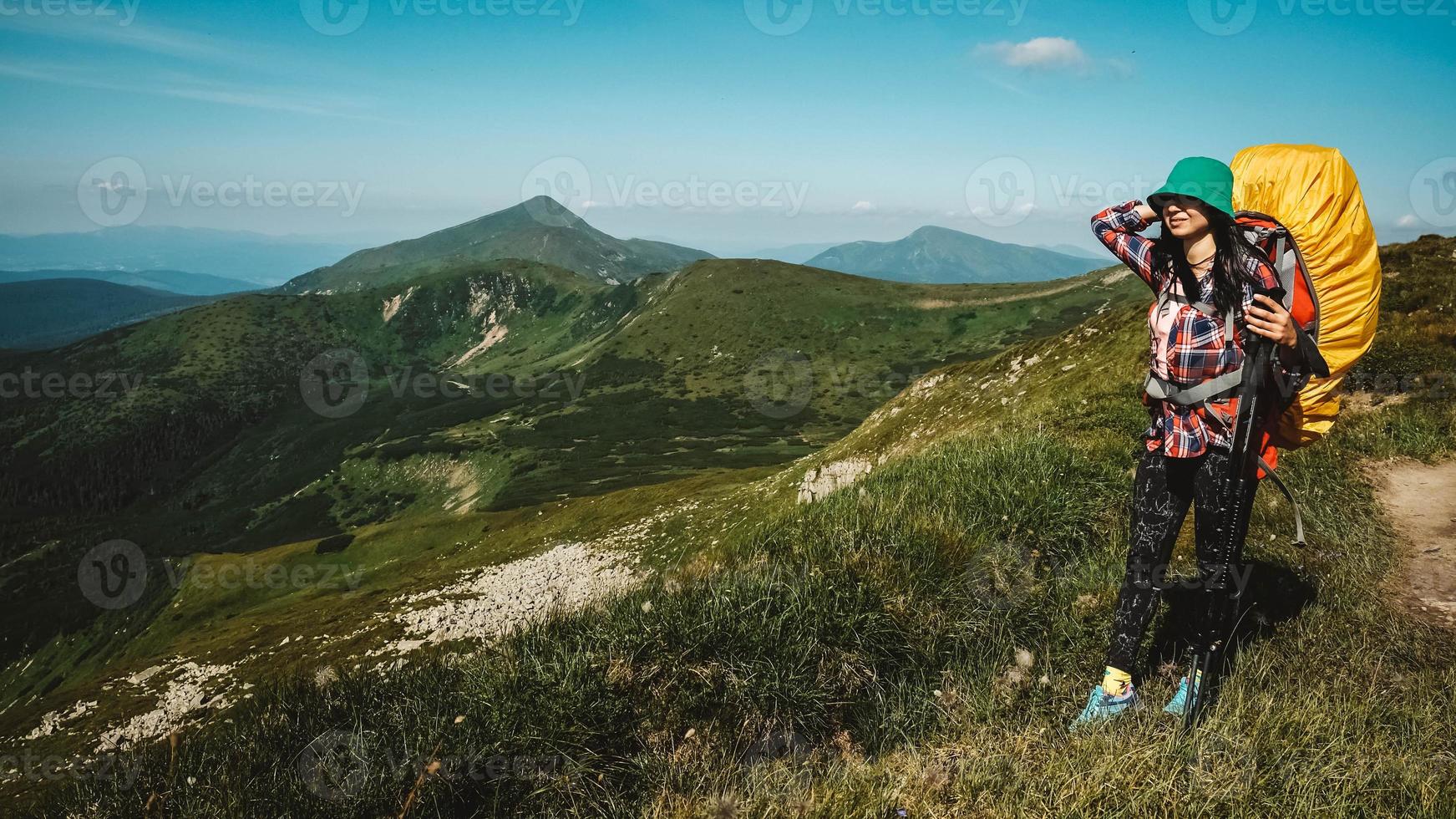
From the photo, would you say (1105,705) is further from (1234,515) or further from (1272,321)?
(1272,321)

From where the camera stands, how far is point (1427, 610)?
18.5ft

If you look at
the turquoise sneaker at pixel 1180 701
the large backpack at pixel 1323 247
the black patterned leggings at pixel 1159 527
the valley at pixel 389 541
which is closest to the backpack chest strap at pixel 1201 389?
the black patterned leggings at pixel 1159 527

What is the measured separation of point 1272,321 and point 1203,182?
966mm

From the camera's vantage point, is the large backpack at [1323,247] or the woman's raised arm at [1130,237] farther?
the woman's raised arm at [1130,237]

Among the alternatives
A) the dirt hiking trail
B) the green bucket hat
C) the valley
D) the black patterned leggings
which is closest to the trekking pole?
the black patterned leggings

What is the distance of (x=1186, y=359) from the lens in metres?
4.54

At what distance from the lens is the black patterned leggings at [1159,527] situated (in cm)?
451

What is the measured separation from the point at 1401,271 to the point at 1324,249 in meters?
21.9

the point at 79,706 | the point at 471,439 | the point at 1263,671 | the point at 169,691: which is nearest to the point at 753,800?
the point at 1263,671

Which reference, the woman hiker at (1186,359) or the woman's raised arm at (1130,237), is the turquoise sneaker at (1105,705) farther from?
the woman's raised arm at (1130,237)

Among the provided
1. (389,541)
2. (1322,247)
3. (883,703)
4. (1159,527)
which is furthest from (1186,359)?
(389,541)

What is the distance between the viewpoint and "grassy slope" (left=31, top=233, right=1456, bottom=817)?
3352mm

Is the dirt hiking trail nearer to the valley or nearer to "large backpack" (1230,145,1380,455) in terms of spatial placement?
"large backpack" (1230,145,1380,455)

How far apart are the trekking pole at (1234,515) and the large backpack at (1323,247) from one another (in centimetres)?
23
